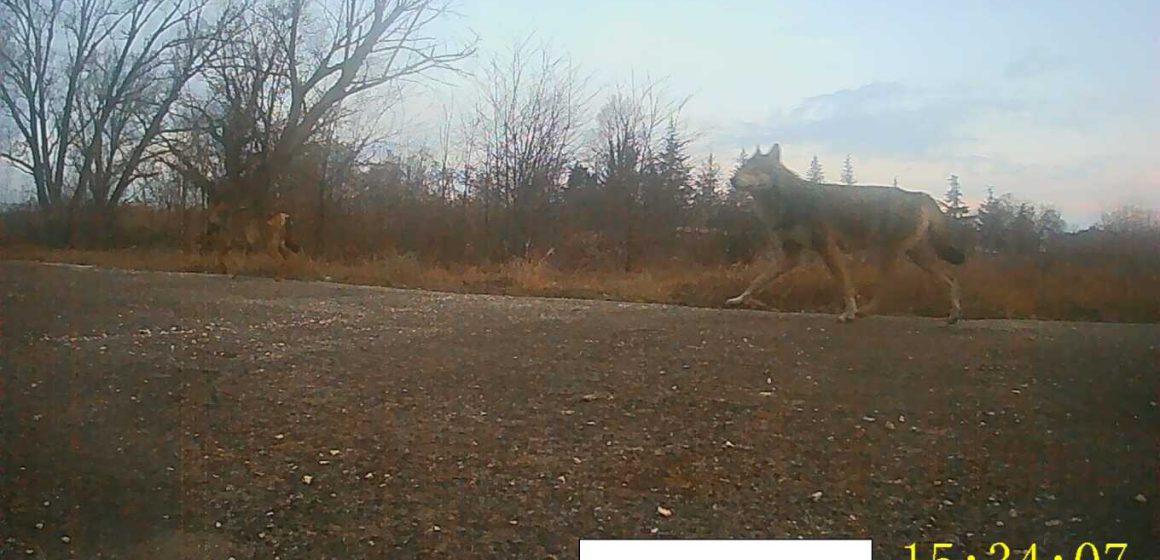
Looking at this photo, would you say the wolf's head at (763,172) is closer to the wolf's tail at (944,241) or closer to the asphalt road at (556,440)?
the wolf's tail at (944,241)

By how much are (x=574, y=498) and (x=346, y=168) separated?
9947 mm

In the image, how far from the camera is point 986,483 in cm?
184

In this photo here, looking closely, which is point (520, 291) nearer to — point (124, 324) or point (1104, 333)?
point (124, 324)

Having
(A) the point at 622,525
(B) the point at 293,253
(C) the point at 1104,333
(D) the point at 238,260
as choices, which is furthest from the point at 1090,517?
(B) the point at 293,253

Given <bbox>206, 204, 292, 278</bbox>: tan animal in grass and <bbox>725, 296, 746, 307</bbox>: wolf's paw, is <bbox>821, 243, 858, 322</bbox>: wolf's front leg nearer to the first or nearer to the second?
<bbox>725, 296, 746, 307</bbox>: wolf's paw

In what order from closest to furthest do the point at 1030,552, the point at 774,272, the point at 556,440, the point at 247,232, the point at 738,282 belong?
the point at 1030,552
the point at 556,440
the point at 774,272
the point at 738,282
the point at 247,232

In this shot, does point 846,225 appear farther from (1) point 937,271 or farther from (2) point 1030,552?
(2) point 1030,552

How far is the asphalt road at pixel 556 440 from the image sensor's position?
165 centimetres

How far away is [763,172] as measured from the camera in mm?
4699

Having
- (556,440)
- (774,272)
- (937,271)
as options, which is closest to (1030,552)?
(556,440)

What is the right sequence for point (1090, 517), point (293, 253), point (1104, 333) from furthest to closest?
point (293, 253), point (1104, 333), point (1090, 517)

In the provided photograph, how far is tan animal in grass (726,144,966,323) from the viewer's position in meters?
4.22
